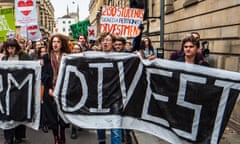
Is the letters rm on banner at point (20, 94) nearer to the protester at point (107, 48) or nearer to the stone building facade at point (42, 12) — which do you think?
the protester at point (107, 48)

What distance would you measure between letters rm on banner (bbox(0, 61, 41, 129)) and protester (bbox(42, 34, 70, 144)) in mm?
199

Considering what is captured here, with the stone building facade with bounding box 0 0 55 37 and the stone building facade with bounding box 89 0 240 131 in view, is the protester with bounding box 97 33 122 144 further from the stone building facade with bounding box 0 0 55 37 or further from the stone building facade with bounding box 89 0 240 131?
the stone building facade with bounding box 0 0 55 37

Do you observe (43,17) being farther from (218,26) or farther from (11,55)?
(11,55)

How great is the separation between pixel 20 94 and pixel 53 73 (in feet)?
2.06

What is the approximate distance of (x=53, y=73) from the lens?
459cm

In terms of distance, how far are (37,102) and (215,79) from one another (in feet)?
8.48

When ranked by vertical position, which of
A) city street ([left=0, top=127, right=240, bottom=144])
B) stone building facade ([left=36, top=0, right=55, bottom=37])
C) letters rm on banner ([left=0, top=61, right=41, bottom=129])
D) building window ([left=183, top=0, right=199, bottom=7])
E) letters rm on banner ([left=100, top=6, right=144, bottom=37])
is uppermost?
stone building facade ([left=36, top=0, right=55, bottom=37])

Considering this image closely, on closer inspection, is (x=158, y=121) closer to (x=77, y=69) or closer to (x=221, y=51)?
(x=77, y=69)

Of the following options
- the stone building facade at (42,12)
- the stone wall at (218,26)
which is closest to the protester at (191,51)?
the stone wall at (218,26)

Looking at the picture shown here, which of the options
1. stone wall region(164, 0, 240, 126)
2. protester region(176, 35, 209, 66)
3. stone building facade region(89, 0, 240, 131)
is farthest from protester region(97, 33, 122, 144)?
stone building facade region(89, 0, 240, 131)

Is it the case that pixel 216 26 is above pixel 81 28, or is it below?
below

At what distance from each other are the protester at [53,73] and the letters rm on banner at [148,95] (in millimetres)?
304

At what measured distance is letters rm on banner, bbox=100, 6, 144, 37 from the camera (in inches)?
312

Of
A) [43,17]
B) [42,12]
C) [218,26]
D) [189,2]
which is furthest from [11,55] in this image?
[43,17]
